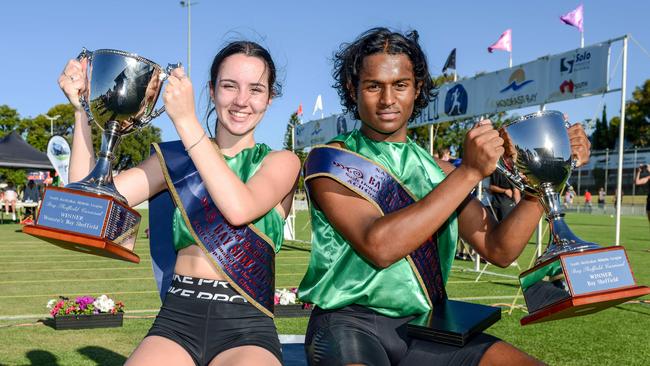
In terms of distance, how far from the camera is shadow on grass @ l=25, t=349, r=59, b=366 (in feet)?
17.8

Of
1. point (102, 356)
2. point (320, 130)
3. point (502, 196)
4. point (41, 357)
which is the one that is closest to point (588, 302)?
point (102, 356)

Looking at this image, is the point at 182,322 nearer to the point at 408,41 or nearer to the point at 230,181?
the point at 230,181

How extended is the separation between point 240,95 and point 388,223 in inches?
33.2

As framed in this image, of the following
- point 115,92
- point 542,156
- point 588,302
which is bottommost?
point 588,302

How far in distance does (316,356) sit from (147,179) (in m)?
1.06

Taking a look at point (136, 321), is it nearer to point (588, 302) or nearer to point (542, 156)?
point (542, 156)

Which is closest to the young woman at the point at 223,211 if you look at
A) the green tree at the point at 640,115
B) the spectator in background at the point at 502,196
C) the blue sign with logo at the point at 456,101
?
the spectator in background at the point at 502,196

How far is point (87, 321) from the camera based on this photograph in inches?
268

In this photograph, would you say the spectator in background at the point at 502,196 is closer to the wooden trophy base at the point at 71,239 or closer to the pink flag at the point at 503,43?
the pink flag at the point at 503,43

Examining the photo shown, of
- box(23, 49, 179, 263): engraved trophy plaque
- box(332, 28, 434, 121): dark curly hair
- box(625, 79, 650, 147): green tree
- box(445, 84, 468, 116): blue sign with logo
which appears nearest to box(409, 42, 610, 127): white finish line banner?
box(445, 84, 468, 116): blue sign with logo

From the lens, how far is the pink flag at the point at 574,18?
12188 mm

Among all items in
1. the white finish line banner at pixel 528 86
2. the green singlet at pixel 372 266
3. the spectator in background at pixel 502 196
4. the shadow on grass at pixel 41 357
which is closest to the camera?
the green singlet at pixel 372 266

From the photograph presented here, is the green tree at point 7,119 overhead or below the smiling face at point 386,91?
overhead

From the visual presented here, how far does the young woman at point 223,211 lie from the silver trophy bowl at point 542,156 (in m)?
0.90
